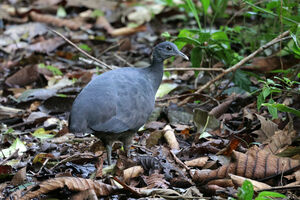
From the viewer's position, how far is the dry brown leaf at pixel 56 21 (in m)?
9.89

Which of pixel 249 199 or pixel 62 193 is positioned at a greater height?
pixel 249 199

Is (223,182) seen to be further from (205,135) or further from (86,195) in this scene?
(205,135)

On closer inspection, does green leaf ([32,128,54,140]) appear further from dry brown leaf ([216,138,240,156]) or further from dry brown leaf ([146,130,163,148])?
dry brown leaf ([216,138,240,156])

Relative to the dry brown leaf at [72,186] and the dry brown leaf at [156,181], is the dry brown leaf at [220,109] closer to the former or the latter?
the dry brown leaf at [156,181]

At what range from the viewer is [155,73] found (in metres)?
4.94

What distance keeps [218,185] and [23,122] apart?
3.10m

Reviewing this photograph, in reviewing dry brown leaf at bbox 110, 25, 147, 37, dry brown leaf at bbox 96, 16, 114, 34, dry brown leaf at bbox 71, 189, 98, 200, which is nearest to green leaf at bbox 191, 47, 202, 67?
dry brown leaf at bbox 71, 189, 98, 200

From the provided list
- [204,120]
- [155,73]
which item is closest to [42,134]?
[155,73]

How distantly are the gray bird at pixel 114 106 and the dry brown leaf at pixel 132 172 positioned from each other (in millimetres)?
466

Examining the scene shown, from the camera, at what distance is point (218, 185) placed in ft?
11.8

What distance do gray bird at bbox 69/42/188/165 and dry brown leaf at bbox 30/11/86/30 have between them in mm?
5435

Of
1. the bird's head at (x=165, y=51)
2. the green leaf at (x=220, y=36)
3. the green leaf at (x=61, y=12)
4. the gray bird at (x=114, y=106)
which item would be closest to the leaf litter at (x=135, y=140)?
the gray bird at (x=114, y=106)

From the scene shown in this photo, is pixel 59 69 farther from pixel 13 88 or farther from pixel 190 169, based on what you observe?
pixel 190 169

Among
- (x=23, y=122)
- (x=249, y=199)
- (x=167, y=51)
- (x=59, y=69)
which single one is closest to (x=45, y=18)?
(x=59, y=69)
